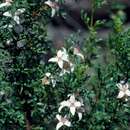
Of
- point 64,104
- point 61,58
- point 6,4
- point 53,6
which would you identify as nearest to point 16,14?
point 6,4

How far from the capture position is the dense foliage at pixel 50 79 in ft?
11.4

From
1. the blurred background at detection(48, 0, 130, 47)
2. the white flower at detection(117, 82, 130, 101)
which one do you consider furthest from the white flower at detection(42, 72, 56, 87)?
the blurred background at detection(48, 0, 130, 47)

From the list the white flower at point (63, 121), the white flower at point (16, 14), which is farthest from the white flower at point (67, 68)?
the white flower at point (16, 14)

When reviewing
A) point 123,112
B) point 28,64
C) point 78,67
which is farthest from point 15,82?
point 123,112

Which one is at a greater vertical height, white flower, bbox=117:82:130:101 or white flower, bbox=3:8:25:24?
white flower, bbox=3:8:25:24

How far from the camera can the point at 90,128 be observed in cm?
360

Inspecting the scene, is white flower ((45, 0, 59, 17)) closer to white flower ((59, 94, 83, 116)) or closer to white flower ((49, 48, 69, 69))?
white flower ((49, 48, 69, 69))

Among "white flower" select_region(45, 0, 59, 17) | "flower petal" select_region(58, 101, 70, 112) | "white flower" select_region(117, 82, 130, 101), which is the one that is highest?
"white flower" select_region(45, 0, 59, 17)

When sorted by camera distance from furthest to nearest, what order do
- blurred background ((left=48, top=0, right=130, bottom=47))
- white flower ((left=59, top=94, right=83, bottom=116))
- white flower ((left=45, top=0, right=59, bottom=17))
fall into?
1. blurred background ((left=48, top=0, right=130, bottom=47))
2. white flower ((left=45, top=0, right=59, bottom=17))
3. white flower ((left=59, top=94, right=83, bottom=116))

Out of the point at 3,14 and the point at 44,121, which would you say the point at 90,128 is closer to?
the point at 44,121

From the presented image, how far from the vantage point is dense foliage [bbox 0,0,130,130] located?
3.46 m

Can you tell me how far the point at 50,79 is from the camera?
3.45 meters

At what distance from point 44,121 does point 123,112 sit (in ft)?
1.53

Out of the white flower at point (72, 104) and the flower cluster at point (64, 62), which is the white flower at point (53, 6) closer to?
the flower cluster at point (64, 62)
